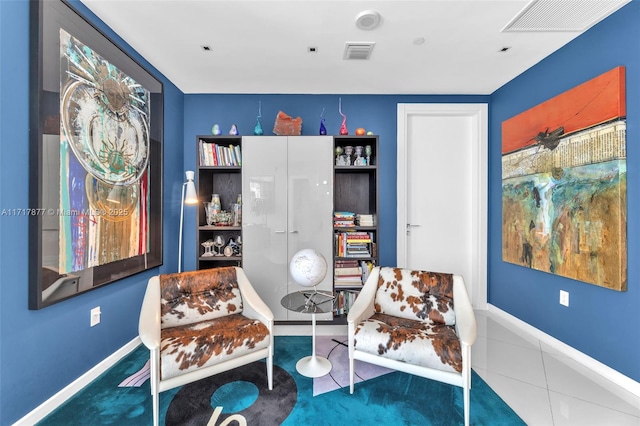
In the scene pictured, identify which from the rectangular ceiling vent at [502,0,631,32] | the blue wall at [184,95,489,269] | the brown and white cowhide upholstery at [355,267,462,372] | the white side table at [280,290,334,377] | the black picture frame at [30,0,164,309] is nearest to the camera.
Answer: the black picture frame at [30,0,164,309]

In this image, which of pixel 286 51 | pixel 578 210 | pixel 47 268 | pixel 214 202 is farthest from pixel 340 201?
pixel 47 268

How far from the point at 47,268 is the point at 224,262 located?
5.39 feet

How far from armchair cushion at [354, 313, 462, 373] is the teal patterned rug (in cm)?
32

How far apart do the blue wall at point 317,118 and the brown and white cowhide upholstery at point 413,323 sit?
1071mm

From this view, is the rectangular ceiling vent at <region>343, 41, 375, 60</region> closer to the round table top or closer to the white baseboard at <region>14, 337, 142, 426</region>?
the round table top

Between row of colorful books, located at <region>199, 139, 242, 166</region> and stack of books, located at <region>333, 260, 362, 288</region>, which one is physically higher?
row of colorful books, located at <region>199, 139, 242, 166</region>

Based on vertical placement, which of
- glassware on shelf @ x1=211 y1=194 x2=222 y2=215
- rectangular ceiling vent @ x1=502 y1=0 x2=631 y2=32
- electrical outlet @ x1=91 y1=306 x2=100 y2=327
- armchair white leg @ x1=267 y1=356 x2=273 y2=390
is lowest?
armchair white leg @ x1=267 y1=356 x2=273 y2=390

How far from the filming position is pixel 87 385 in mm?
1836

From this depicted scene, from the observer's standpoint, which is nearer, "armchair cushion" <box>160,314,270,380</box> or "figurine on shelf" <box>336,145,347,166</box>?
"armchair cushion" <box>160,314,270,380</box>

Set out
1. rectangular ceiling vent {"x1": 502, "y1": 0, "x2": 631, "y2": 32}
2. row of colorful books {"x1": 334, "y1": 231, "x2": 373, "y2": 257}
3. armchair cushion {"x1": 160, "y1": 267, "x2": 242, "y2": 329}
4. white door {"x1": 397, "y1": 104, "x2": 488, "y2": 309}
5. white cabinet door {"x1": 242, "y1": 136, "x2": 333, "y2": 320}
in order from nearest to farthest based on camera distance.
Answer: rectangular ceiling vent {"x1": 502, "y1": 0, "x2": 631, "y2": 32}, armchair cushion {"x1": 160, "y1": 267, "x2": 242, "y2": 329}, white cabinet door {"x1": 242, "y1": 136, "x2": 333, "y2": 320}, row of colorful books {"x1": 334, "y1": 231, "x2": 373, "y2": 257}, white door {"x1": 397, "y1": 104, "x2": 488, "y2": 309}

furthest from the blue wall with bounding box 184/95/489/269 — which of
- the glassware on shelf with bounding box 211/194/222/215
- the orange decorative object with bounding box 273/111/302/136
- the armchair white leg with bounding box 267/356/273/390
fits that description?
the armchair white leg with bounding box 267/356/273/390

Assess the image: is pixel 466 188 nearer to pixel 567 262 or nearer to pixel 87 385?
pixel 567 262

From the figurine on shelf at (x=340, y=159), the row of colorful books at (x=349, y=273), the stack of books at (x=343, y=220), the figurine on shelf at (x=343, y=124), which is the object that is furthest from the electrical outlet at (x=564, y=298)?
the figurine on shelf at (x=343, y=124)

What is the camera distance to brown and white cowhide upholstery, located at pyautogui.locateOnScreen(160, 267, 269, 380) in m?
1.56
